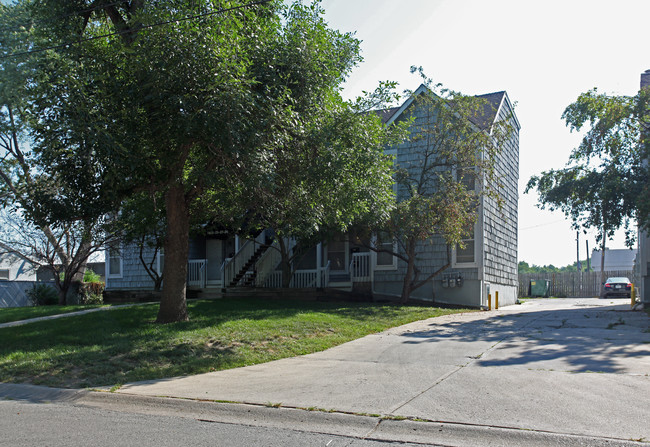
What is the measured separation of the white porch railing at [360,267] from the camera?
71.4 feet

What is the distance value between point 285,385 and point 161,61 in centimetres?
613

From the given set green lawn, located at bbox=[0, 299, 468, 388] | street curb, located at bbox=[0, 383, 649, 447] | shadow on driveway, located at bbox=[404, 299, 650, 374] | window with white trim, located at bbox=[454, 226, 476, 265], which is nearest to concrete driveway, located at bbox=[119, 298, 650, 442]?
shadow on driveway, located at bbox=[404, 299, 650, 374]

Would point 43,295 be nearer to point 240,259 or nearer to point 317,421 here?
point 240,259

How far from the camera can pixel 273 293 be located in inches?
768

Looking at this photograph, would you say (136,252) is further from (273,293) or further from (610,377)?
(610,377)

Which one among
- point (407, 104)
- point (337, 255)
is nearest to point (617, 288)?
point (337, 255)

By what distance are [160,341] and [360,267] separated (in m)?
12.5

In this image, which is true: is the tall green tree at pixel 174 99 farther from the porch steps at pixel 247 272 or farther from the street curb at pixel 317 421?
the porch steps at pixel 247 272

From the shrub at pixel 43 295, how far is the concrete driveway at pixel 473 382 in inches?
675

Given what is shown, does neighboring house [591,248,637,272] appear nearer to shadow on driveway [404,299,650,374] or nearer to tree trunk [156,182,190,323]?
shadow on driveway [404,299,650,374]

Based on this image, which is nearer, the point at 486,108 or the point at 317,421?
the point at 317,421

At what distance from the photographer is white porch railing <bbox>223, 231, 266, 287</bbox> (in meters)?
21.9

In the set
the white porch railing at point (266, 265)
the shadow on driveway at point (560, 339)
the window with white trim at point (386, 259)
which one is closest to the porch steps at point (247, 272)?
the white porch railing at point (266, 265)

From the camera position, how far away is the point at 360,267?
21.9 meters
